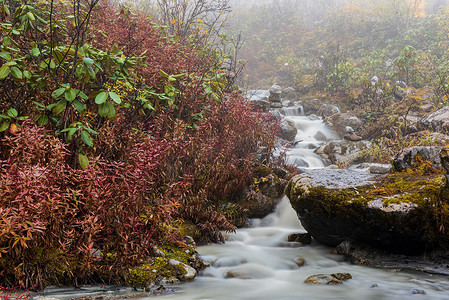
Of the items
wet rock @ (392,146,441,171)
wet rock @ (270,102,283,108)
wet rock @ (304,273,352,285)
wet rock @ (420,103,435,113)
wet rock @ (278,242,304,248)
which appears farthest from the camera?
wet rock @ (270,102,283,108)

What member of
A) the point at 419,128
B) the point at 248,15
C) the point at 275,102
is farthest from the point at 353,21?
the point at 419,128

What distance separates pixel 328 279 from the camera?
3.66 m

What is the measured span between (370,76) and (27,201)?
18.6m

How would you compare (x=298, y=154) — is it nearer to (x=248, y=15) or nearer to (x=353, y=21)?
(x=353, y=21)

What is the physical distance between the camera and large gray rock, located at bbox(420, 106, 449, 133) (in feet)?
26.8

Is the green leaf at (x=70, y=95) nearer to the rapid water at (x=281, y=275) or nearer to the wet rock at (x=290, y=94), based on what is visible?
the rapid water at (x=281, y=275)

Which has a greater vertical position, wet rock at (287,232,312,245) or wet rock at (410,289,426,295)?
wet rock at (287,232,312,245)

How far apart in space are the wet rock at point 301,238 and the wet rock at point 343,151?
4888 millimetres

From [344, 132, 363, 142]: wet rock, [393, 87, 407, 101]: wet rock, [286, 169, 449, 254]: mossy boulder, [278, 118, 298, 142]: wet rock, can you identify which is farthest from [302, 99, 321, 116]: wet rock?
[286, 169, 449, 254]: mossy boulder

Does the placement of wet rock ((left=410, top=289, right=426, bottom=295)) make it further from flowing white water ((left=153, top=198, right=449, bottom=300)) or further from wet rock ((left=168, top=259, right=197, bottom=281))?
wet rock ((left=168, top=259, right=197, bottom=281))

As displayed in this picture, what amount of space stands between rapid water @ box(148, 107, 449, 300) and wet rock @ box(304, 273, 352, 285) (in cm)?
7

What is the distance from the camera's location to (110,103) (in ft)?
10.4

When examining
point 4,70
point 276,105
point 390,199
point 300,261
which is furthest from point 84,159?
point 276,105

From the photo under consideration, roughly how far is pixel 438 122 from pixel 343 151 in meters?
2.63
